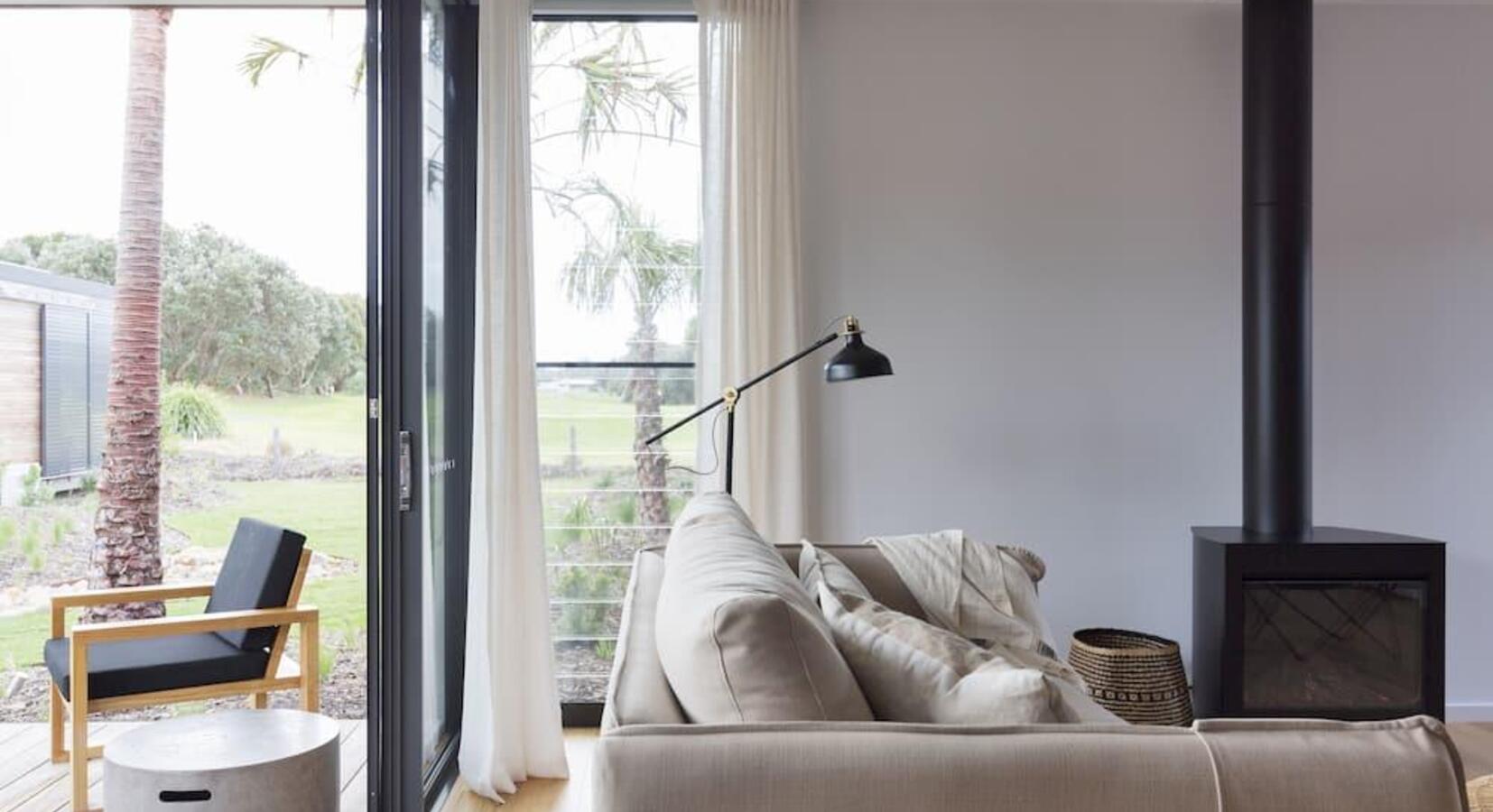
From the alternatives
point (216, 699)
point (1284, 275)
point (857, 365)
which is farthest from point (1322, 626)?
point (216, 699)

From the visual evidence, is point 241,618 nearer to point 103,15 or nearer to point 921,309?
point 103,15

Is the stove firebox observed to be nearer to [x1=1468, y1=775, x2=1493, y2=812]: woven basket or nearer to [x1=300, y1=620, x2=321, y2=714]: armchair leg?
[x1=1468, y1=775, x2=1493, y2=812]: woven basket

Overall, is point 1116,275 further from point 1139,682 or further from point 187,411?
point 187,411

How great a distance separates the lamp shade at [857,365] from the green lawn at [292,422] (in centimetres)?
162

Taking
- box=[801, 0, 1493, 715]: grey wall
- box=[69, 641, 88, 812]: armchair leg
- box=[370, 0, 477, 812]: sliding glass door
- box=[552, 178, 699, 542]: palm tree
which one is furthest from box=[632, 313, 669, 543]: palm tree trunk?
box=[69, 641, 88, 812]: armchair leg

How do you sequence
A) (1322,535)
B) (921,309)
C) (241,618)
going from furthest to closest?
(921,309) < (1322,535) < (241,618)

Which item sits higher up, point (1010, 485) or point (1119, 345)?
point (1119, 345)

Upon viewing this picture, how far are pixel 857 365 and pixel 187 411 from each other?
228 centimetres

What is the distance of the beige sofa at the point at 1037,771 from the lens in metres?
1.05

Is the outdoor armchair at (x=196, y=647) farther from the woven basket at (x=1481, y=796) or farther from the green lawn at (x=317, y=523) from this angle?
the woven basket at (x=1481, y=796)

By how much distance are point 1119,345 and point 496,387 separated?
2.18 m

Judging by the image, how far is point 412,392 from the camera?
8.63ft

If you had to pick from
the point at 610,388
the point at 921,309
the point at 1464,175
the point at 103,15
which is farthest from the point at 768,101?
the point at 1464,175

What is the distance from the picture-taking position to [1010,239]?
3.69 m
